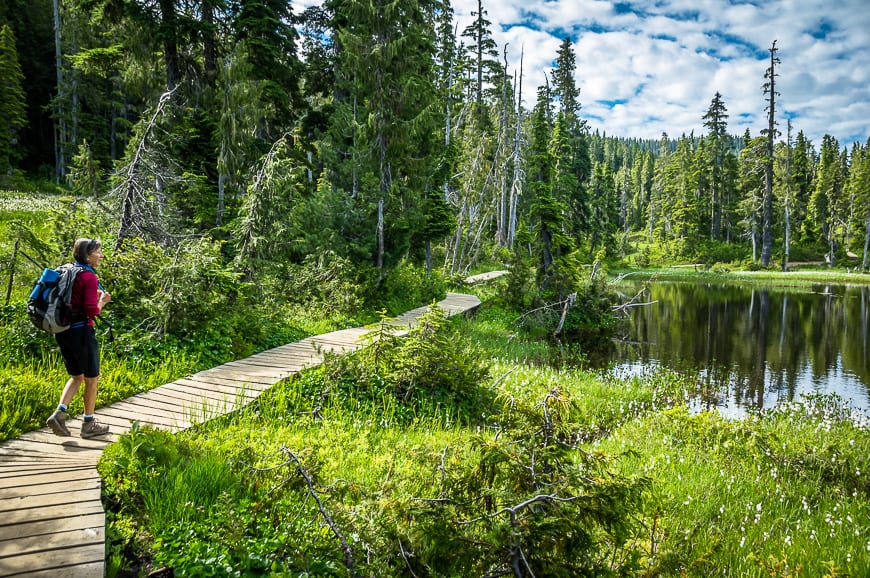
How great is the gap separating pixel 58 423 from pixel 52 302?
129 centimetres

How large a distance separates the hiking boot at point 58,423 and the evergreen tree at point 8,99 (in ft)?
A: 114

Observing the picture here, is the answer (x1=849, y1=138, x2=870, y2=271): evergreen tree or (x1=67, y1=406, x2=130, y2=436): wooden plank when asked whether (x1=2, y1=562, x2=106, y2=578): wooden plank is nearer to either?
(x1=67, y1=406, x2=130, y2=436): wooden plank

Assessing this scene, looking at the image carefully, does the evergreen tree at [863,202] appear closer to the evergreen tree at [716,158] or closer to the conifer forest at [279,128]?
the evergreen tree at [716,158]

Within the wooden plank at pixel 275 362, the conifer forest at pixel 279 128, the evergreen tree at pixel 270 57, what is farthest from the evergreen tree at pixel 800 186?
the wooden plank at pixel 275 362

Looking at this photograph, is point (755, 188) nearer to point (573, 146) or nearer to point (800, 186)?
point (800, 186)

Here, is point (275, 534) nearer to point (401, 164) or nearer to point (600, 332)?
point (401, 164)

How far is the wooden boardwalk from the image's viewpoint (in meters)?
3.25

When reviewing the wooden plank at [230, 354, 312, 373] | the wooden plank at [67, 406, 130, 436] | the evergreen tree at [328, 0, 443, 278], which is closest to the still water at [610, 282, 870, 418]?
the evergreen tree at [328, 0, 443, 278]

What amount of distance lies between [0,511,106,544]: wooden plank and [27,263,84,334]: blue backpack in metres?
2.15

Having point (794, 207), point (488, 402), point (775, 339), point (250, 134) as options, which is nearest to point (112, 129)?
point (250, 134)

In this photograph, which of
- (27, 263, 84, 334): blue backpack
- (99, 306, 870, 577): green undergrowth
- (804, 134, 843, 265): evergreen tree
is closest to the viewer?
(99, 306, 870, 577): green undergrowth

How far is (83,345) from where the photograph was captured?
5.30 m

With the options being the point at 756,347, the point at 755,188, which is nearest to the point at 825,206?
the point at 755,188

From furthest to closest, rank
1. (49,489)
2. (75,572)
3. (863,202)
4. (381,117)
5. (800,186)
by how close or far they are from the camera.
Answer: (800,186)
(863,202)
(381,117)
(49,489)
(75,572)
